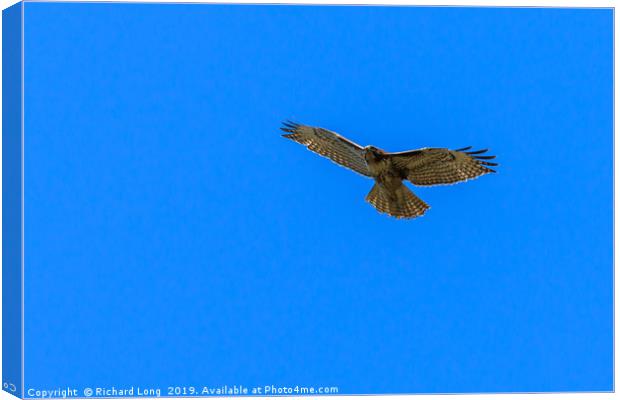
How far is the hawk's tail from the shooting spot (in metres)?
9.26

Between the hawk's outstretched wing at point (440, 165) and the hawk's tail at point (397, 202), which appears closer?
the hawk's outstretched wing at point (440, 165)

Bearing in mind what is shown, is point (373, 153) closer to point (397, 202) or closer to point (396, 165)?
point (396, 165)

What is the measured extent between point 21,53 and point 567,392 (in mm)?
4856

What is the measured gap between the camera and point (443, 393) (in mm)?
8586

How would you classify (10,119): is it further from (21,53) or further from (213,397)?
(213,397)

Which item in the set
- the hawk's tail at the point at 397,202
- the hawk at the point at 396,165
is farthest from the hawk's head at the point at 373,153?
the hawk's tail at the point at 397,202

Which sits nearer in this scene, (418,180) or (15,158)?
(15,158)

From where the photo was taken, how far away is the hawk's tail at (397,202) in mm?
9258

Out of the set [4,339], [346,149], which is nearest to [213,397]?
[4,339]

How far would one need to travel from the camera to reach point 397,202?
9359 millimetres

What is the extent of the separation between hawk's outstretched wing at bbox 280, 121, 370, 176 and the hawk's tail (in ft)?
0.73

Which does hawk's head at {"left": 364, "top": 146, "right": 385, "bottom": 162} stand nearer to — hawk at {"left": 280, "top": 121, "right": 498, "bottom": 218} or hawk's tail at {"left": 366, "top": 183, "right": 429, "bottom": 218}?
hawk at {"left": 280, "top": 121, "right": 498, "bottom": 218}

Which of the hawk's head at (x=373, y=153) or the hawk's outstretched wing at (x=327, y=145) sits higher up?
the hawk's outstretched wing at (x=327, y=145)

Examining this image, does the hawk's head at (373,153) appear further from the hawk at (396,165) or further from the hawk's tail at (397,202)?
the hawk's tail at (397,202)
